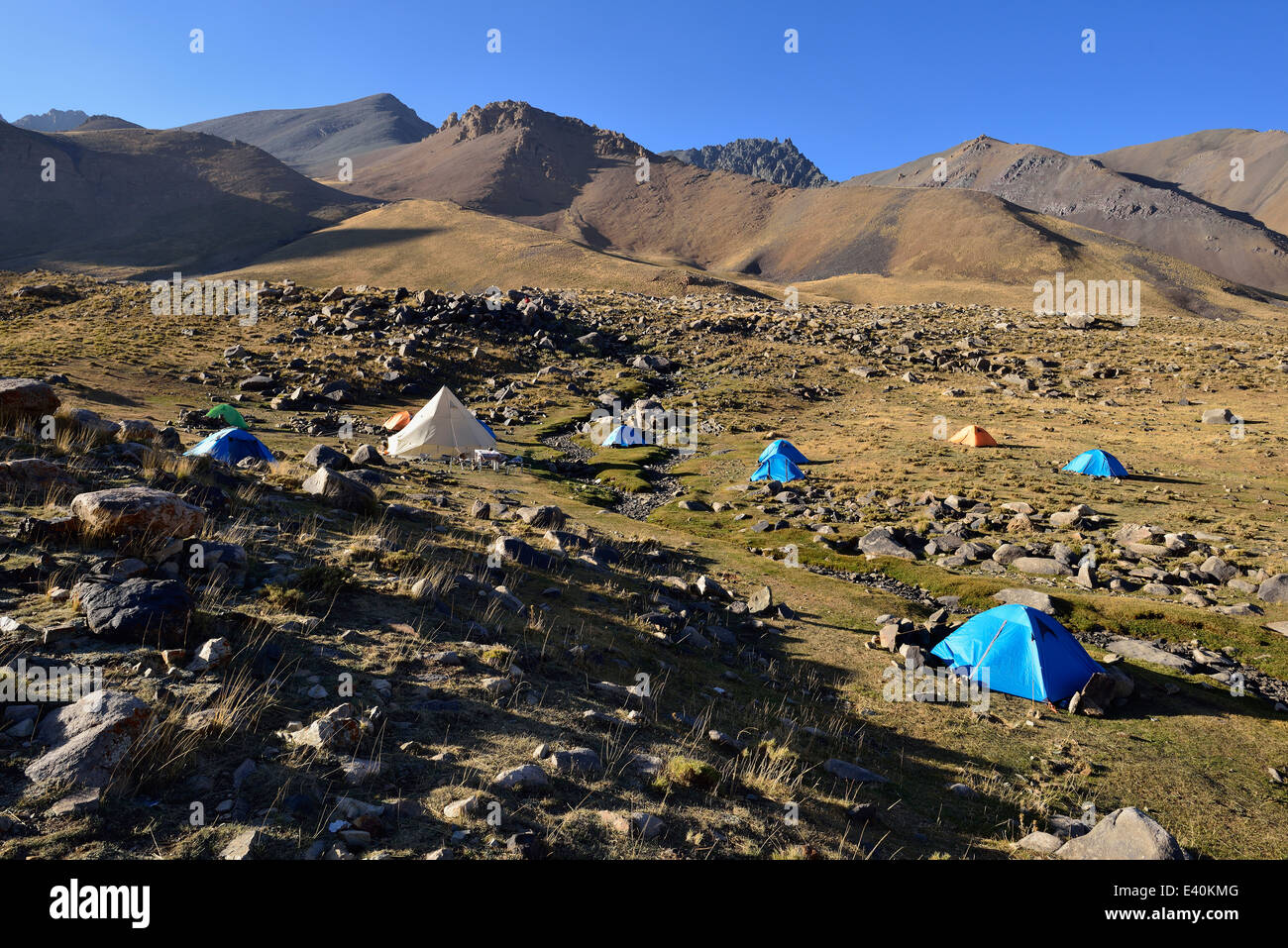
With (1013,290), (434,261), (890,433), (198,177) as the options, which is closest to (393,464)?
(890,433)

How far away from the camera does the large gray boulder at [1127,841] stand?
7172 millimetres

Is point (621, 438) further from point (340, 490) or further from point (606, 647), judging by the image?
point (606, 647)

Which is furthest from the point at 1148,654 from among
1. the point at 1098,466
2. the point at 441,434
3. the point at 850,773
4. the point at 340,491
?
the point at 441,434

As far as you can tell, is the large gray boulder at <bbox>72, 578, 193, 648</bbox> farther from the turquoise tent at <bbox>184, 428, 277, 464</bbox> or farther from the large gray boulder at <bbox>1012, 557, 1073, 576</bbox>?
the large gray boulder at <bbox>1012, 557, 1073, 576</bbox>

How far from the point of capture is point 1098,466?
110 ft

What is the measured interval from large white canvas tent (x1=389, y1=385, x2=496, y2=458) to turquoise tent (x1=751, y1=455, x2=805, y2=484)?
14308 millimetres

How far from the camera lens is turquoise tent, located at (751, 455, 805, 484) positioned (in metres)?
34.3

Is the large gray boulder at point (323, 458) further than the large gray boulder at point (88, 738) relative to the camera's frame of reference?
Yes

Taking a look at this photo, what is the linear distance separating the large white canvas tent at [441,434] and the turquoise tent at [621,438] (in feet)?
41.3

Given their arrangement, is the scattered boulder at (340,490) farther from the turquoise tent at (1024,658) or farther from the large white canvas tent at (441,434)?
the turquoise tent at (1024,658)

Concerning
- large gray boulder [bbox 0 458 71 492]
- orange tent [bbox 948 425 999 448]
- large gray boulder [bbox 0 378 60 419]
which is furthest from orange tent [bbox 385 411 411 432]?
orange tent [bbox 948 425 999 448]

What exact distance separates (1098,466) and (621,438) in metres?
27.4

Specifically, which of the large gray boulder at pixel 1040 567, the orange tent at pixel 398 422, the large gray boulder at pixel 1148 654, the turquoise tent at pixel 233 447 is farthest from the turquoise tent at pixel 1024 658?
the orange tent at pixel 398 422
